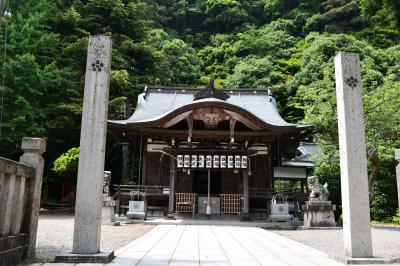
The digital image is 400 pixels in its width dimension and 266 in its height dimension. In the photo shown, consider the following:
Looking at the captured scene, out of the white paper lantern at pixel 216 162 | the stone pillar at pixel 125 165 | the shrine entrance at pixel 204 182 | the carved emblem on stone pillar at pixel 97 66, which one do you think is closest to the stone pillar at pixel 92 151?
the carved emblem on stone pillar at pixel 97 66

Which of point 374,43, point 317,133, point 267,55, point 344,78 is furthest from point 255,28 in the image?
point 344,78

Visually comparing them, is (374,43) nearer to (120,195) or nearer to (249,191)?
(249,191)

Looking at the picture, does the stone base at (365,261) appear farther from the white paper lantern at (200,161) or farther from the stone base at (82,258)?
the white paper lantern at (200,161)

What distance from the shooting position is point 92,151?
552 centimetres

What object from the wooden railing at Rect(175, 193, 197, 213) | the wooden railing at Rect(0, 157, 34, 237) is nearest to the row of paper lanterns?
the wooden railing at Rect(175, 193, 197, 213)

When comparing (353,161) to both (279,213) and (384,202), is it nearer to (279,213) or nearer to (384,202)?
(279,213)

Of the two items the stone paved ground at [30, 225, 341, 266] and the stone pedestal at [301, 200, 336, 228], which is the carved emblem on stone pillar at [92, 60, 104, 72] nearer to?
the stone paved ground at [30, 225, 341, 266]

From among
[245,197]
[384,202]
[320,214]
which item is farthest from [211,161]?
[384,202]

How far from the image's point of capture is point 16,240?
4.89 m

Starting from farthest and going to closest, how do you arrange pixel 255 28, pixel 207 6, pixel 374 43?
pixel 207 6 → pixel 255 28 → pixel 374 43

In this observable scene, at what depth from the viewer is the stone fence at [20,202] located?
4.49 meters

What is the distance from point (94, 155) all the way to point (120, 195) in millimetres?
11325

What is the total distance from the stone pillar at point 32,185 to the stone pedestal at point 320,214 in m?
9.86

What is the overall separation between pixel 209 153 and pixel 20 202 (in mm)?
10659
